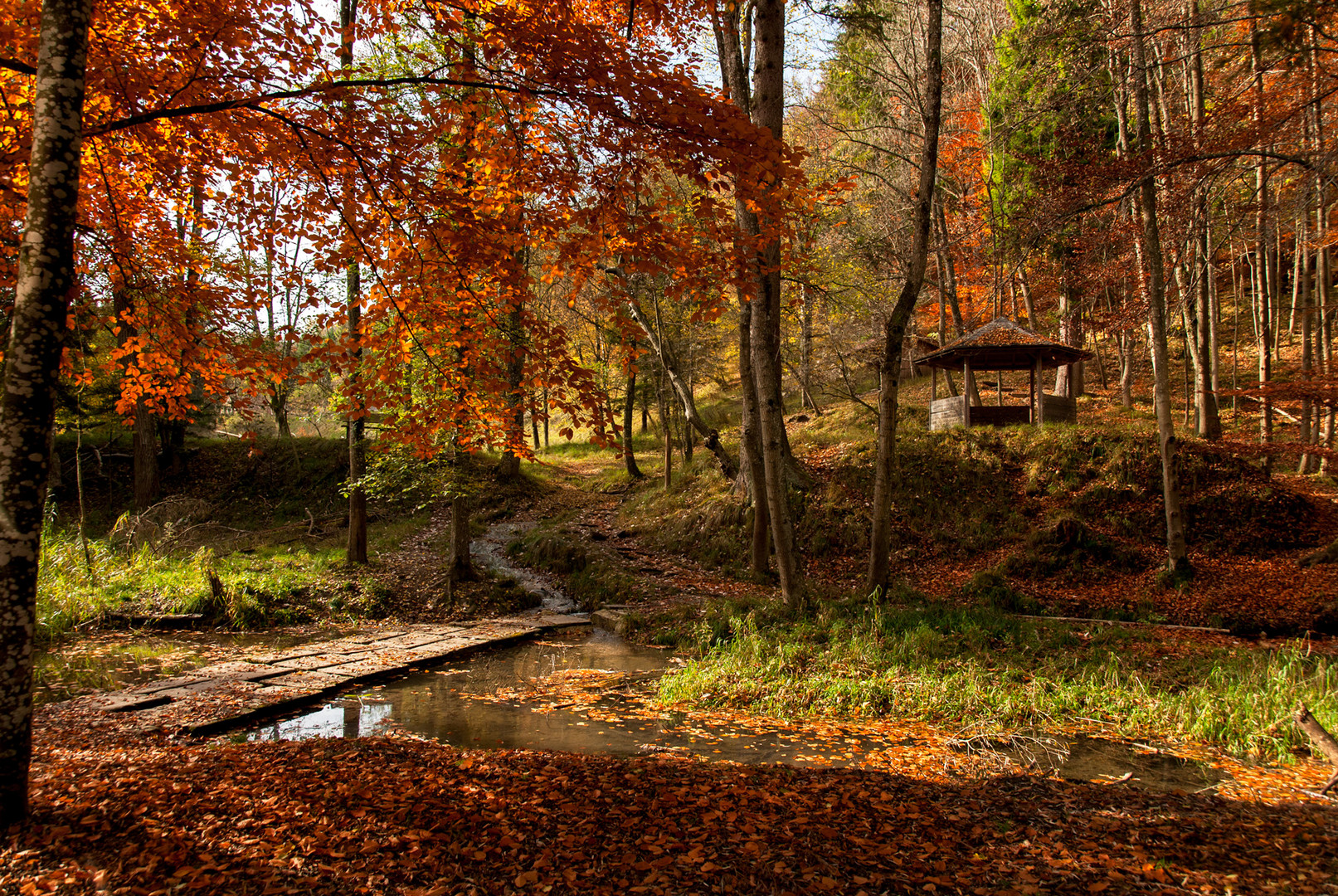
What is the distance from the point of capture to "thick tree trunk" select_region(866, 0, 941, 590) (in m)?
8.55

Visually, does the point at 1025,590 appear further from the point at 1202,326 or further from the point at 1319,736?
the point at 1202,326

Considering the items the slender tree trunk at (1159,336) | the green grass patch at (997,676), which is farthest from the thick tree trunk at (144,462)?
the slender tree trunk at (1159,336)

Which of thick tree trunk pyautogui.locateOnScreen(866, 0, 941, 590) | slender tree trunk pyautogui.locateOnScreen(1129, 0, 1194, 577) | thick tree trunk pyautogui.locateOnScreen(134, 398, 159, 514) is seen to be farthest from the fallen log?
thick tree trunk pyautogui.locateOnScreen(134, 398, 159, 514)

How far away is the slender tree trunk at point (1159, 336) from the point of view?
1008 centimetres

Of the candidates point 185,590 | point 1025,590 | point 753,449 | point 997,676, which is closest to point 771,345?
point 753,449

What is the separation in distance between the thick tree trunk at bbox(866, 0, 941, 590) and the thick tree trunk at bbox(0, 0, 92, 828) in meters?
7.92

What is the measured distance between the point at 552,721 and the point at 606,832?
2852 millimetres

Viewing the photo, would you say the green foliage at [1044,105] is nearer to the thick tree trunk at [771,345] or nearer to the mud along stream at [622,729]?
the thick tree trunk at [771,345]

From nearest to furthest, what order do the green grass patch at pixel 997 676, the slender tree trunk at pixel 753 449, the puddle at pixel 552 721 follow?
the puddle at pixel 552 721
the green grass patch at pixel 997 676
the slender tree trunk at pixel 753 449

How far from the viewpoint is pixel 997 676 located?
6594 millimetres

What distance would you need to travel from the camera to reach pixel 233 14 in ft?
14.5

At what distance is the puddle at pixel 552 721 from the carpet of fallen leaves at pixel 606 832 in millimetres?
1015

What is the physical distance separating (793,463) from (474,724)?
1057 cm

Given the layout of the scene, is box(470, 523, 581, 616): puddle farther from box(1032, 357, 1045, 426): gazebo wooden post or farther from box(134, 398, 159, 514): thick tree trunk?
box(1032, 357, 1045, 426): gazebo wooden post
